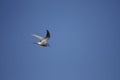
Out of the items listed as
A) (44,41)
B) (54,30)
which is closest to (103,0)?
(54,30)

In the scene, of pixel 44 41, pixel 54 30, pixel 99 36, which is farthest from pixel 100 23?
pixel 44 41

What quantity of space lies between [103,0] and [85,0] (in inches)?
17.9

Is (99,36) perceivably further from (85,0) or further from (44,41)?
(44,41)

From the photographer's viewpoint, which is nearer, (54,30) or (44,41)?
(44,41)

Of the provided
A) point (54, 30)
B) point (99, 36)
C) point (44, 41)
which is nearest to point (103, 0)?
point (99, 36)

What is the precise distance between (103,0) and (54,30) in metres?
1.45

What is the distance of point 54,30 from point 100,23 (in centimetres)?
120

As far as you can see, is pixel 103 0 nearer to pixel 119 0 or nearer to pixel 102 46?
pixel 119 0

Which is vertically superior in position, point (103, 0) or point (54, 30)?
point (103, 0)

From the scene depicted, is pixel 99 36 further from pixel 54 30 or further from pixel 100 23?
pixel 54 30

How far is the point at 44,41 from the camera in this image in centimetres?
600

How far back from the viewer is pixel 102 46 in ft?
24.9

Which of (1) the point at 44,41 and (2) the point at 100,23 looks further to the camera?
(2) the point at 100,23

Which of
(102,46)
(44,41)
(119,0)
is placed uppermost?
(119,0)
